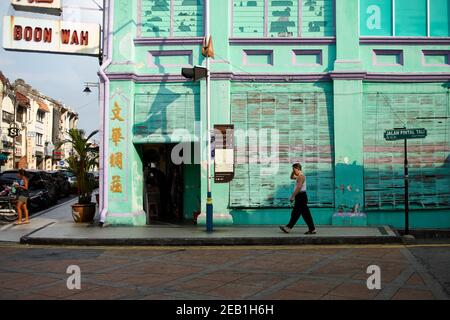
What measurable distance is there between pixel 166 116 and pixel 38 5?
4.91 metres

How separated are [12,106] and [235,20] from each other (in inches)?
1486

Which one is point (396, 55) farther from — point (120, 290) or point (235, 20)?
point (120, 290)

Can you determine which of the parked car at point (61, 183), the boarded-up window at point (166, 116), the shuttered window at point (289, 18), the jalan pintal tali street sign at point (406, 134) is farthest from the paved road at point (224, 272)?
the parked car at point (61, 183)

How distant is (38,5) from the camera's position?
1329cm

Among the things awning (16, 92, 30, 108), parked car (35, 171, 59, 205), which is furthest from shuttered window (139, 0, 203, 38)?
awning (16, 92, 30, 108)

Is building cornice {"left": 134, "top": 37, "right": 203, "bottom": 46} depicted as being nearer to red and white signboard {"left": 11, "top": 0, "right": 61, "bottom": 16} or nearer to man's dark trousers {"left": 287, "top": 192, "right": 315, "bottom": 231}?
red and white signboard {"left": 11, "top": 0, "right": 61, "bottom": 16}

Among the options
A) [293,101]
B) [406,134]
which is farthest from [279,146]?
[406,134]

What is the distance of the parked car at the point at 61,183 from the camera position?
2394 cm

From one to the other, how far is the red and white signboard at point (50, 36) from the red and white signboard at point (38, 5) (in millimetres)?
313

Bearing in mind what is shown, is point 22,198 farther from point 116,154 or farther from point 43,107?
point 43,107

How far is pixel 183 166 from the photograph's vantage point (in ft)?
47.3

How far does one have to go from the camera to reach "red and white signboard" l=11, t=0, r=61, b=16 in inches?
521

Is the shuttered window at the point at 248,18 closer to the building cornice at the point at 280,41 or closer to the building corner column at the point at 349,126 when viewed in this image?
the building cornice at the point at 280,41
